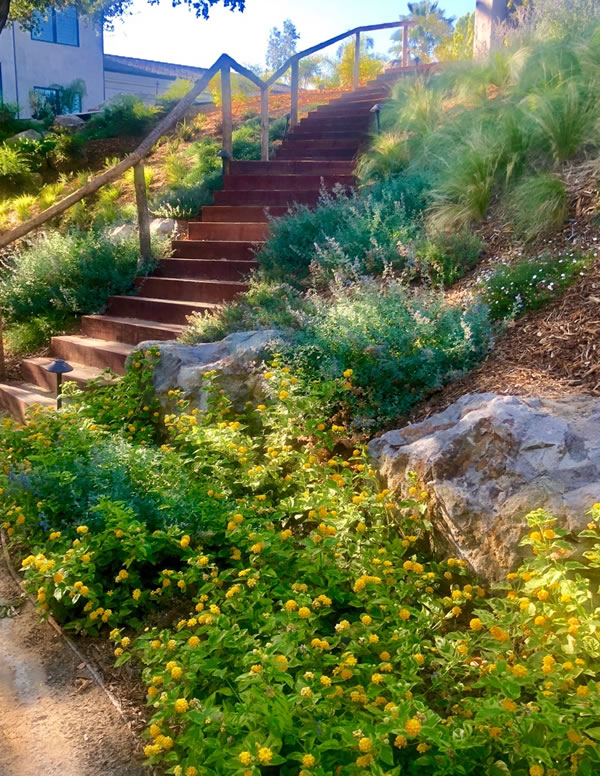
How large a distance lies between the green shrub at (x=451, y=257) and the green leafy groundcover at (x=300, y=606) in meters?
1.63

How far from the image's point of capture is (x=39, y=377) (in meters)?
6.74

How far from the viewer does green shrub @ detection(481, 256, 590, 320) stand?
14.3 ft

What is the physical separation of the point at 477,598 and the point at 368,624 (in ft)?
1.65

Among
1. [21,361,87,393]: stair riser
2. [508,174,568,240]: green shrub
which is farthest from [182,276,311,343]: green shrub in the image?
[508,174,568,240]: green shrub

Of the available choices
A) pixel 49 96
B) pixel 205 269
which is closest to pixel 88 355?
pixel 205 269

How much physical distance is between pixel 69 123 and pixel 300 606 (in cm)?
1468

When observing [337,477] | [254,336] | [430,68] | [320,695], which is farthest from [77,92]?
[320,695]

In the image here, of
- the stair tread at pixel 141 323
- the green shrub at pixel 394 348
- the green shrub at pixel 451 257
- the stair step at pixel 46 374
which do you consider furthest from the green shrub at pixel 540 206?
the stair step at pixel 46 374

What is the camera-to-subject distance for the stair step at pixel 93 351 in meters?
6.34

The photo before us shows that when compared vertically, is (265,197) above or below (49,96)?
below

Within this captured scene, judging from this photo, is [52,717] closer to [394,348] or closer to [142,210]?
[394,348]

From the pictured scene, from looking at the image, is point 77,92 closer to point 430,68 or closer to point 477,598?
point 430,68

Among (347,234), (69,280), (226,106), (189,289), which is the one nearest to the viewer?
(347,234)

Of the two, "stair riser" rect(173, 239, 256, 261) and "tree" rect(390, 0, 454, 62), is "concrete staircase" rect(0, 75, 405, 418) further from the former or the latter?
"tree" rect(390, 0, 454, 62)
